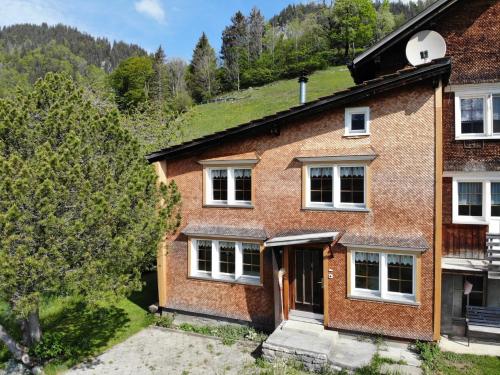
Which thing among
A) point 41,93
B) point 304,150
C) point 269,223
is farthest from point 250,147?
point 41,93

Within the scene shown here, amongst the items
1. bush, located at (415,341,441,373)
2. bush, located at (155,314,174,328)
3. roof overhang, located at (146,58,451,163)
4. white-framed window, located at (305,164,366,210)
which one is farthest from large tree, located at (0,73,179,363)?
bush, located at (415,341,441,373)

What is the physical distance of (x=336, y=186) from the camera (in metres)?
12.4

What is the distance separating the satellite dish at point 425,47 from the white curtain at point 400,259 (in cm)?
708

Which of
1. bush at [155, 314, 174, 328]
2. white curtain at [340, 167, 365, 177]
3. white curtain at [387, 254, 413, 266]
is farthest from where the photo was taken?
bush at [155, 314, 174, 328]

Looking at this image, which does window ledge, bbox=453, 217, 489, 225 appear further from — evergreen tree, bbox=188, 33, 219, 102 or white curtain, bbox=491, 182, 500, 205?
evergreen tree, bbox=188, 33, 219, 102

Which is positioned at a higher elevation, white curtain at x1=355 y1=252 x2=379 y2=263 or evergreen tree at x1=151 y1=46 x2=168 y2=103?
evergreen tree at x1=151 y1=46 x2=168 y2=103

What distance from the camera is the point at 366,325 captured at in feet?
39.2

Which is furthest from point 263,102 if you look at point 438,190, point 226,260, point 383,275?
point 383,275

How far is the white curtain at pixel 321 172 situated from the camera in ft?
41.3

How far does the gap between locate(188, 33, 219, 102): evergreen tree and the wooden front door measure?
70.7 meters

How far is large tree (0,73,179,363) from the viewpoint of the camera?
27.9 ft

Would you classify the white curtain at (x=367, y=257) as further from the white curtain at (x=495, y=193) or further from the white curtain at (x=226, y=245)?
the white curtain at (x=495, y=193)

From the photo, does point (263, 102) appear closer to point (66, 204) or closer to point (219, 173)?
point (219, 173)

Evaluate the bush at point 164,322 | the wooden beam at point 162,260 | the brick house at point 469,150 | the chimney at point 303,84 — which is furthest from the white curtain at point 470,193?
the bush at point 164,322
